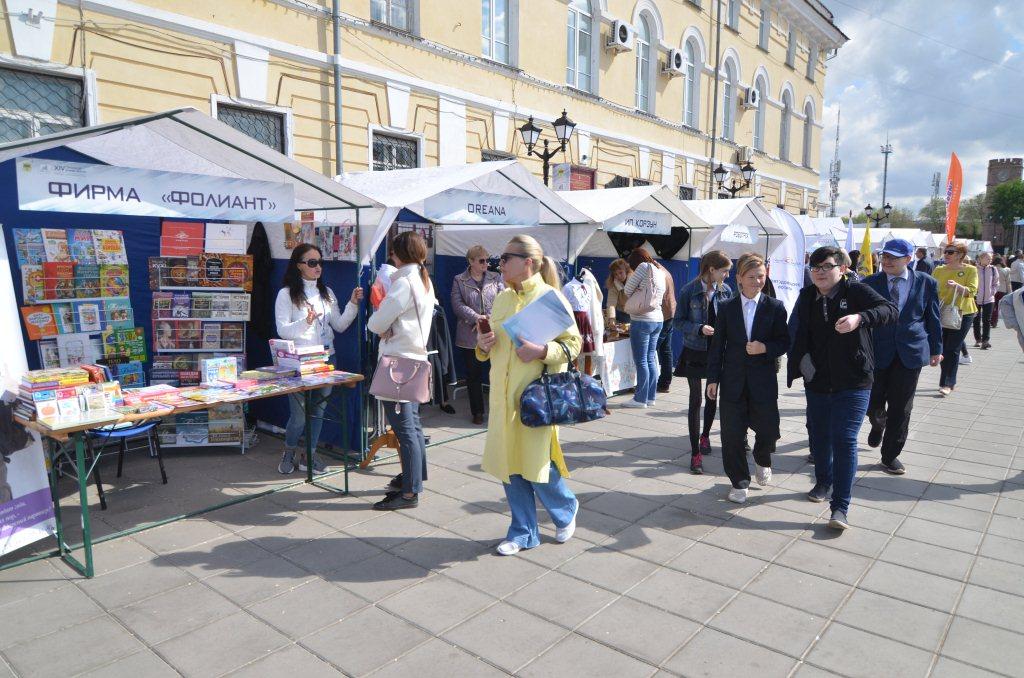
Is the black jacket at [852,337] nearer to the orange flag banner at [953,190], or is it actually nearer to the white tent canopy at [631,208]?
the white tent canopy at [631,208]

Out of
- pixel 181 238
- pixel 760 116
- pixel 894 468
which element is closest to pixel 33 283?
pixel 181 238

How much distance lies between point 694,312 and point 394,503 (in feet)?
9.35

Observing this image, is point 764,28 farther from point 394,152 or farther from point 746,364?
point 746,364

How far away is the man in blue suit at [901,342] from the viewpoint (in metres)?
5.03

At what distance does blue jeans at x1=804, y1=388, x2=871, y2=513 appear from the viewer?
13.1 feet

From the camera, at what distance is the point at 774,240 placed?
11008 mm

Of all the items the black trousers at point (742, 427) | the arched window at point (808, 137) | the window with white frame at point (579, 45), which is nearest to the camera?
the black trousers at point (742, 427)

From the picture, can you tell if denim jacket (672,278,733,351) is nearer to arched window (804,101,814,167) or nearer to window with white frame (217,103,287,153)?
window with white frame (217,103,287,153)

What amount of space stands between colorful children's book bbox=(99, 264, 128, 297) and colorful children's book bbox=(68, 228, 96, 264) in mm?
115

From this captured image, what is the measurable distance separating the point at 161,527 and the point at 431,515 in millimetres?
1683

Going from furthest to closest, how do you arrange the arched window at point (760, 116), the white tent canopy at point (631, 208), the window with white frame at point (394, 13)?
the arched window at point (760, 116) → the window with white frame at point (394, 13) → the white tent canopy at point (631, 208)

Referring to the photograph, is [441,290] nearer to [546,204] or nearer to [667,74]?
[546,204]

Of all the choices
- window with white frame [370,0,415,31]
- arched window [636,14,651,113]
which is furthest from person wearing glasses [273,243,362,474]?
arched window [636,14,651,113]

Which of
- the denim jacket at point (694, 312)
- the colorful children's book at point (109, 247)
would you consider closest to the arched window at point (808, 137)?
the denim jacket at point (694, 312)
